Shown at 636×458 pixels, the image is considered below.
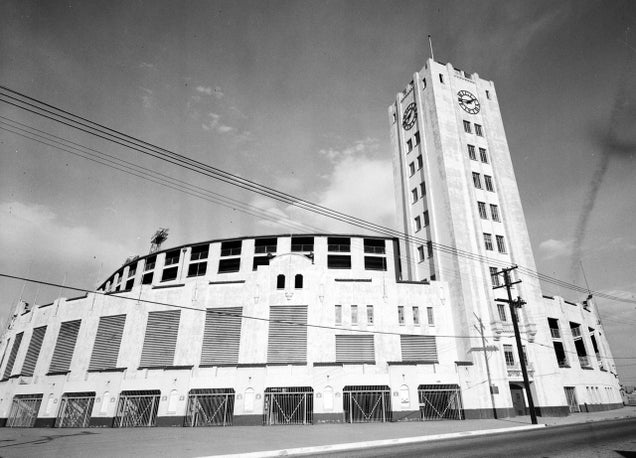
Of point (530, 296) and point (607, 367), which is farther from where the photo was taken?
point (607, 367)

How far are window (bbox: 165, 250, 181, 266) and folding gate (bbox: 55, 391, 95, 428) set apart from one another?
84.9 ft

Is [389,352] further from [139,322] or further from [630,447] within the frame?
[139,322]

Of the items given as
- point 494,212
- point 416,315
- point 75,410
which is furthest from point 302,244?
point 75,410

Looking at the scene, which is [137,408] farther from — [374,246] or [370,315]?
[374,246]

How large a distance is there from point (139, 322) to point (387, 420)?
81.0 ft

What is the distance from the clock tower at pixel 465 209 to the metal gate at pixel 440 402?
1.65 meters

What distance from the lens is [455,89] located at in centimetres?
4694

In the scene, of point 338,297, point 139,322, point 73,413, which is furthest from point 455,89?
point 73,413

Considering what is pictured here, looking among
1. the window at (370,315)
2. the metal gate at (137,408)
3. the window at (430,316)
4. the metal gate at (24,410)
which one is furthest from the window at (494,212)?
the metal gate at (24,410)

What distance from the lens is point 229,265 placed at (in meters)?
54.2

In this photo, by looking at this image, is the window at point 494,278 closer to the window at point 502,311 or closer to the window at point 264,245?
the window at point 502,311

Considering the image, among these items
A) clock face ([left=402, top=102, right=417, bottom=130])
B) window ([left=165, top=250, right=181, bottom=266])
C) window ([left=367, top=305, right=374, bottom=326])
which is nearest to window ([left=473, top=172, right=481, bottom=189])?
clock face ([left=402, top=102, right=417, bottom=130])

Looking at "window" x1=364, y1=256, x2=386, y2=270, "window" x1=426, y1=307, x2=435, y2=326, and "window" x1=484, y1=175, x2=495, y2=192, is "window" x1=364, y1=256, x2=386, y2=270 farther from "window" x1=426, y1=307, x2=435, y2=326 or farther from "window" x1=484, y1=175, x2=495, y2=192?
"window" x1=484, y1=175, x2=495, y2=192

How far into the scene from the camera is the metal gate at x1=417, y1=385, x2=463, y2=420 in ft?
100
